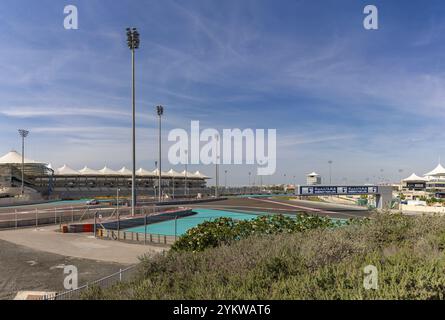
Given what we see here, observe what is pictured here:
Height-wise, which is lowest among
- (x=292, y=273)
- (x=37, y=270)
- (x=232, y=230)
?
(x=37, y=270)

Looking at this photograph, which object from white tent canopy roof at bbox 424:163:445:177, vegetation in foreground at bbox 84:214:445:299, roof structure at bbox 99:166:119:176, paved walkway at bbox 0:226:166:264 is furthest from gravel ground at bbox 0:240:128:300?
white tent canopy roof at bbox 424:163:445:177

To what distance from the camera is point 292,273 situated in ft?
19.3

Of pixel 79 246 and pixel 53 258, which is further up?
pixel 53 258

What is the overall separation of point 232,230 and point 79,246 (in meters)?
12.0

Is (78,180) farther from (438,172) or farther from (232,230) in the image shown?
(438,172)

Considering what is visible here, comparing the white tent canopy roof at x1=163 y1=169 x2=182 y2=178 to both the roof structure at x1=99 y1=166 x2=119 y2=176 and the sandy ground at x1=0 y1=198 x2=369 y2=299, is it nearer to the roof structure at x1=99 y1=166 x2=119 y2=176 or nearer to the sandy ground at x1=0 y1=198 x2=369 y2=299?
the roof structure at x1=99 y1=166 x2=119 y2=176

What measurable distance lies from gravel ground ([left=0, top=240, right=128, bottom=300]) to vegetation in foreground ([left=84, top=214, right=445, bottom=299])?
6847mm

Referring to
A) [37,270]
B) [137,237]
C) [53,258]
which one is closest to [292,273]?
[37,270]

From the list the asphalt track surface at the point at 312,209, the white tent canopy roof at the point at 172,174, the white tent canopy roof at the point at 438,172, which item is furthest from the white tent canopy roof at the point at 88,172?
the white tent canopy roof at the point at 438,172

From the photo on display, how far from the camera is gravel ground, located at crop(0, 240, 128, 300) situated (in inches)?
456

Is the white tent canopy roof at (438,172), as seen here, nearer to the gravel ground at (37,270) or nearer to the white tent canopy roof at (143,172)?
the white tent canopy roof at (143,172)
